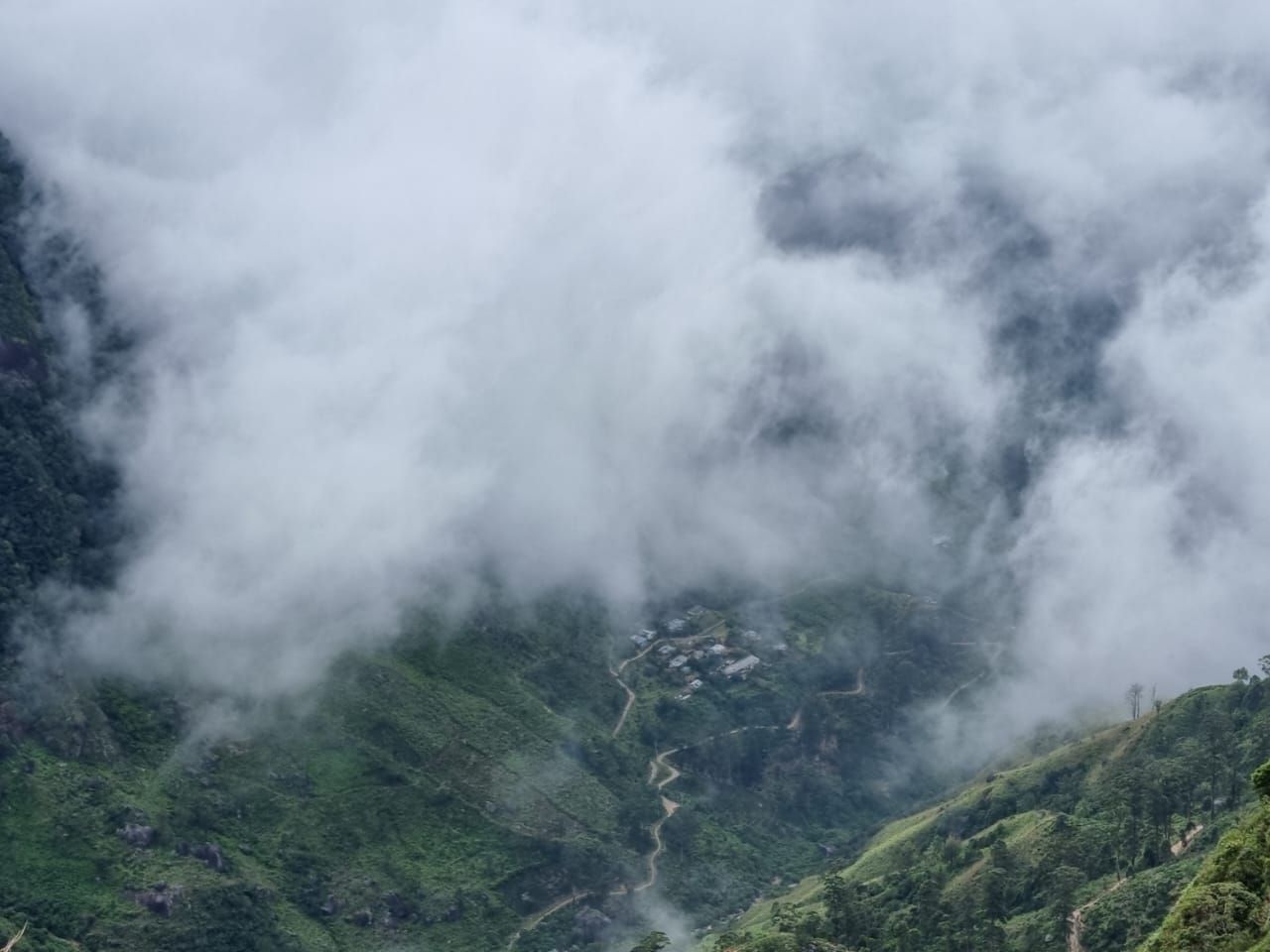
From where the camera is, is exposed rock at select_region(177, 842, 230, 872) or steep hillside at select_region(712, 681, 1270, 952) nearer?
steep hillside at select_region(712, 681, 1270, 952)

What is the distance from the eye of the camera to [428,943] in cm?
16888

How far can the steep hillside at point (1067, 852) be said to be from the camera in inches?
4572

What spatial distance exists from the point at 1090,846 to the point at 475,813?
82141 millimetres

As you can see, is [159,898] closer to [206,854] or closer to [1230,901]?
[206,854]

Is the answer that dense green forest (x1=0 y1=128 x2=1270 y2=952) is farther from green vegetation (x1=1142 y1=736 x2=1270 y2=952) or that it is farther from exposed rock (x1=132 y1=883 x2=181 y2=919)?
green vegetation (x1=1142 y1=736 x2=1270 y2=952)

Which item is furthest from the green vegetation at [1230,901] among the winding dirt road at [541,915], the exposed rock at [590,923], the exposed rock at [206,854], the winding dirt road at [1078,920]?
the exposed rock at [206,854]

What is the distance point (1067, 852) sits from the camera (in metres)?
129

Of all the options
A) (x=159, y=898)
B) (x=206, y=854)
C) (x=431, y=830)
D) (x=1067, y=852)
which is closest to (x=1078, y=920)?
(x=1067, y=852)

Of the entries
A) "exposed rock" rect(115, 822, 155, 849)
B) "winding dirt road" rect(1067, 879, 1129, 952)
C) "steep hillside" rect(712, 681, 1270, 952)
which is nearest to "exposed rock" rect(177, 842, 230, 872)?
"exposed rock" rect(115, 822, 155, 849)

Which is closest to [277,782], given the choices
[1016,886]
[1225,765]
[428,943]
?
[428,943]

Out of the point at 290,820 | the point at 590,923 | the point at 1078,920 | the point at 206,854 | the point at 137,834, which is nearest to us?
the point at 1078,920

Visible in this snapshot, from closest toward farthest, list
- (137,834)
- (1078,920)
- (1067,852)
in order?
1. (1078,920)
2. (1067,852)
3. (137,834)

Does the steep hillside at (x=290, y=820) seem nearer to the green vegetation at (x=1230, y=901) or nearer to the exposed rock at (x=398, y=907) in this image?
the exposed rock at (x=398, y=907)

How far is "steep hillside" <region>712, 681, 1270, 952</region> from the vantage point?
11612 centimetres
